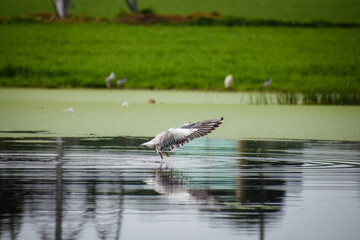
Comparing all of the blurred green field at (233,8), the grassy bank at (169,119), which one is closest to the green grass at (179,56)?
the blurred green field at (233,8)

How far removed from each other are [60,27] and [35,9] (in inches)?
389

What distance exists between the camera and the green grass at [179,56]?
2620cm

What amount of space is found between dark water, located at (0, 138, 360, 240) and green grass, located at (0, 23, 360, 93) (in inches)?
596

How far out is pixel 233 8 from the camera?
48.0 m

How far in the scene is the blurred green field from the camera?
43.6 meters

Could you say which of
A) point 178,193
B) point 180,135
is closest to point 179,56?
point 180,135

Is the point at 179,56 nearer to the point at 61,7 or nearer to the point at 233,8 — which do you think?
the point at 61,7

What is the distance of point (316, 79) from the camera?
27.0 m

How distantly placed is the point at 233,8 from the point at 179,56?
1875 centimetres

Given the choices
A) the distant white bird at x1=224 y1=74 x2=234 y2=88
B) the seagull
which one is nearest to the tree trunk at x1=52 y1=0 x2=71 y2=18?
the distant white bird at x1=224 y1=74 x2=234 y2=88

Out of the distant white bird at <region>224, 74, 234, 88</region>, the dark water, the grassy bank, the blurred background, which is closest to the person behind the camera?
the dark water

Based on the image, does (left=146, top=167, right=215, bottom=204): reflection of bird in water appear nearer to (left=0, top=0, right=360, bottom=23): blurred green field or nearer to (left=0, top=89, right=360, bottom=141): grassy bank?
(left=0, top=89, right=360, bottom=141): grassy bank

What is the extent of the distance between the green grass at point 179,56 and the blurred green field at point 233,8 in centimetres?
655

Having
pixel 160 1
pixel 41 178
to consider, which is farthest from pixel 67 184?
pixel 160 1
